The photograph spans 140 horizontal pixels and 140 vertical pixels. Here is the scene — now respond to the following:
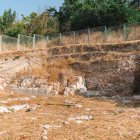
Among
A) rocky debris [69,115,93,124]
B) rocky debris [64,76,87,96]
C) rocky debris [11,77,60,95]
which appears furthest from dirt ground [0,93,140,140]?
rocky debris [11,77,60,95]

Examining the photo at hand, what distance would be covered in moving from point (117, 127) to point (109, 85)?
10614 mm

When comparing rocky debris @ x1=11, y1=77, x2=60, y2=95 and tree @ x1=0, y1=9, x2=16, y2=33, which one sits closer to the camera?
rocky debris @ x1=11, y1=77, x2=60, y2=95

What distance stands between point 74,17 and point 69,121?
79.3 ft

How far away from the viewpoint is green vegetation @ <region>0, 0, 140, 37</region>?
35.9 metres

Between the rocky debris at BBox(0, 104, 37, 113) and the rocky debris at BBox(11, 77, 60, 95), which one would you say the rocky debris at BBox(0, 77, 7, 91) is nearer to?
the rocky debris at BBox(11, 77, 60, 95)

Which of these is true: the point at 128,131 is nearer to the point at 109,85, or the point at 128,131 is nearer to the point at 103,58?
the point at 109,85

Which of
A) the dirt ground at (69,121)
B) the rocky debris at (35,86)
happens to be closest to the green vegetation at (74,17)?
the rocky debris at (35,86)

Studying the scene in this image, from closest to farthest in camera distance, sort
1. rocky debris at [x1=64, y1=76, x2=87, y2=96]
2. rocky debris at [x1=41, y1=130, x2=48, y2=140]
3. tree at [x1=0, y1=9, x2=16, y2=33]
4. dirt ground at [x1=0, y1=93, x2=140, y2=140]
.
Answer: rocky debris at [x1=41, y1=130, x2=48, y2=140], dirt ground at [x1=0, y1=93, x2=140, y2=140], rocky debris at [x1=64, y1=76, x2=87, y2=96], tree at [x1=0, y1=9, x2=16, y2=33]

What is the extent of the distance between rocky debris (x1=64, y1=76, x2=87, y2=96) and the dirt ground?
9.88ft

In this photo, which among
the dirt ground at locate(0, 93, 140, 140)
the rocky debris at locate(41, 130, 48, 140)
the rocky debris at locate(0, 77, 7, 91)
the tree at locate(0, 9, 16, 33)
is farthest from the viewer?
the tree at locate(0, 9, 16, 33)

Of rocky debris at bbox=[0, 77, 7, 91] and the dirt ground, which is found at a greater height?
rocky debris at bbox=[0, 77, 7, 91]

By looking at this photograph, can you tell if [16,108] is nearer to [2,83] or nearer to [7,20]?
[2,83]

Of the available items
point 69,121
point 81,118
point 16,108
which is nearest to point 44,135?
point 69,121

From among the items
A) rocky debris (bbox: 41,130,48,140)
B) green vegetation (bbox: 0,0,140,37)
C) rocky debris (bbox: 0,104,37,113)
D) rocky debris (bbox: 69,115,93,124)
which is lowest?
rocky debris (bbox: 41,130,48,140)
